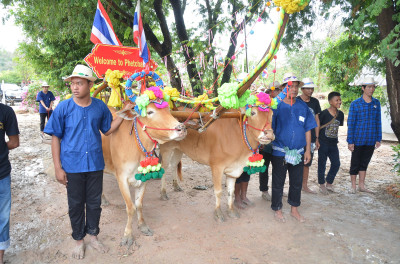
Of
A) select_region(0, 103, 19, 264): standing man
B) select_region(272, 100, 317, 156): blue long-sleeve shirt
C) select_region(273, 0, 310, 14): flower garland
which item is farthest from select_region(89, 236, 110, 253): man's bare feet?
select_region(273, 0, 310, 14): flower garland

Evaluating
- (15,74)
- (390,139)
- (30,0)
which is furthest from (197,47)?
(15,74)

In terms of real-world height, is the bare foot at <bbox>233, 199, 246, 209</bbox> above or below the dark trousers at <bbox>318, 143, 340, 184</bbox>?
below

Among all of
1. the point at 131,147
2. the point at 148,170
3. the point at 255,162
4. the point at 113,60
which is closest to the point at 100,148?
the point at 131,147

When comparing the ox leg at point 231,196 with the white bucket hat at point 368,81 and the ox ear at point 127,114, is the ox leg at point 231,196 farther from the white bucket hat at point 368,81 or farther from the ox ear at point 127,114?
the white bucket hat at point 368,81

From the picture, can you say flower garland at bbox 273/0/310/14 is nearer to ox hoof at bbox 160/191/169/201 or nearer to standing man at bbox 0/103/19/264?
standing man at bbox 0/103/19/264

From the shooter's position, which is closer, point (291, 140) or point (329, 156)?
point (291, 140)

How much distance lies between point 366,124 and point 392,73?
3.63 ft

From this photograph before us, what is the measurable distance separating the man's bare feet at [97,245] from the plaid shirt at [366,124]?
190 inches

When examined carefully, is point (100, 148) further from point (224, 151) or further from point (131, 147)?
point (224, 151)

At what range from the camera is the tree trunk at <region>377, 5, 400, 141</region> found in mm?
4254

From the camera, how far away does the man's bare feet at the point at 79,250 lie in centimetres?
327

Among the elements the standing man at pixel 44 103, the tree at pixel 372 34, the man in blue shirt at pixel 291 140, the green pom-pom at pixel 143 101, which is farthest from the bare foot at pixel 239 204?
the standing man at pixel 44 103

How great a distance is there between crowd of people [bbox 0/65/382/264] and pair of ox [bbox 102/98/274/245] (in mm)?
306

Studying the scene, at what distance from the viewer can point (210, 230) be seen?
399 centimetres
